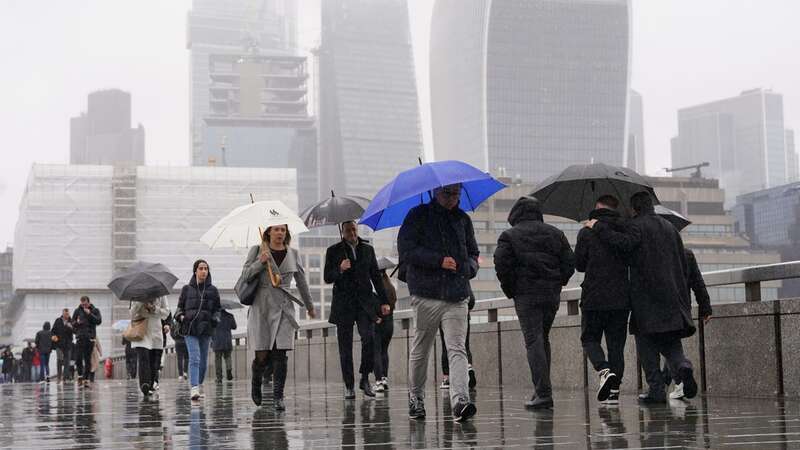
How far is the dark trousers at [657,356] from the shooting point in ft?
33.7

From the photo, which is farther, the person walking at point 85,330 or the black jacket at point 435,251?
the person walking at point 85,330

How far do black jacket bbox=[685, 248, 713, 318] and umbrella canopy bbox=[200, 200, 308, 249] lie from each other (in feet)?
12.3

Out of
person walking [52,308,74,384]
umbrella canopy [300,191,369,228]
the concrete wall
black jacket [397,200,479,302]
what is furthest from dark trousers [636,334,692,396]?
person walking [52,308,74,384]

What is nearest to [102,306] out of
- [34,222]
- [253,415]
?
[34,222]

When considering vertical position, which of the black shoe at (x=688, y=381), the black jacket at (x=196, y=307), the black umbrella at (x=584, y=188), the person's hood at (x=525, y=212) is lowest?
the black shoe at (x=688, y=381)

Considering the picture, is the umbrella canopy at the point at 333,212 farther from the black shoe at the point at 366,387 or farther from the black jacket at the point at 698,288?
the black jacket at the point at 698,288

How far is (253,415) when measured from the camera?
1113cm

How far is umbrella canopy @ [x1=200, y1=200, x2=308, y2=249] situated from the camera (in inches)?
471

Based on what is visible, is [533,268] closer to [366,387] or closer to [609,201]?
[609,201]

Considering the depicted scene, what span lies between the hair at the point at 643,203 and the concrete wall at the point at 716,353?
1.16 meters

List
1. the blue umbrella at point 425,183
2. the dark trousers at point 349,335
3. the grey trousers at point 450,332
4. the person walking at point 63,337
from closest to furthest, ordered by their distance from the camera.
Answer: the grey trousers at point 450,332, the blue umbrella at point 425,183, the dark trousers at point 349,335, the person walking at point 63,337

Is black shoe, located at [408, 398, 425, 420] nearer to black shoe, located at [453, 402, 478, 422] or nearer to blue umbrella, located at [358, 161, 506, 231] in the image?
black shoe, located at [453, 402, 478, 422]

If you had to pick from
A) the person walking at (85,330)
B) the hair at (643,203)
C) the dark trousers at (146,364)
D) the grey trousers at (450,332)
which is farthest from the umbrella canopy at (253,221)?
the person walking at (85,330)

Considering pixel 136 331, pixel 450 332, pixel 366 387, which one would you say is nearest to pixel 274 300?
pixel 366 387
